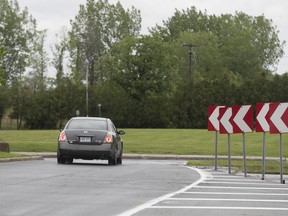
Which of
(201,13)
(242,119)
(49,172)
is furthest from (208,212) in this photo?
(201,13)

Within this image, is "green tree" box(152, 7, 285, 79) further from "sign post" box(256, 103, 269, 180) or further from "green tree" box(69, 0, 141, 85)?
"sign post" box(256, 103, 269, 180)

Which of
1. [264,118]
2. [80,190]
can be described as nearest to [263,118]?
[264,118]

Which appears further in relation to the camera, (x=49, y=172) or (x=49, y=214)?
(x=49, y=172)

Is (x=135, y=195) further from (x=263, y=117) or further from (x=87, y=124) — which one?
(x=87, y=124)

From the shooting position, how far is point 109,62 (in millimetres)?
98375

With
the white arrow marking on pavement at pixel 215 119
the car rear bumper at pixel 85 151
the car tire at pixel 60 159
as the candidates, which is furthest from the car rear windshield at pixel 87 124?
the white arrow marking on pavement at pixel 215 119

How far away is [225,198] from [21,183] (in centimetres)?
457

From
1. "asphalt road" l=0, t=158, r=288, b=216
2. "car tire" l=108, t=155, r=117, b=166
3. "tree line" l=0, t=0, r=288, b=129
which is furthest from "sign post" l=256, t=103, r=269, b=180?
"tree line" l=0, t=0, r=288, b=129

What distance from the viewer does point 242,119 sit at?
2273 cm

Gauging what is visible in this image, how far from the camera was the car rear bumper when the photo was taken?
25250 mm

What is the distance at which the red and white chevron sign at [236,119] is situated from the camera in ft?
73.8

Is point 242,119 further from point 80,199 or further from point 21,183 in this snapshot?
point 80,199

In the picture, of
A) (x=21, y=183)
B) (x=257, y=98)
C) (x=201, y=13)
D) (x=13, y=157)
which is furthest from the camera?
(x=201, y=13)

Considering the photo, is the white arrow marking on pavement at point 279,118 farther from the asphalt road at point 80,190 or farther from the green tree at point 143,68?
the green tree at point 143,68
